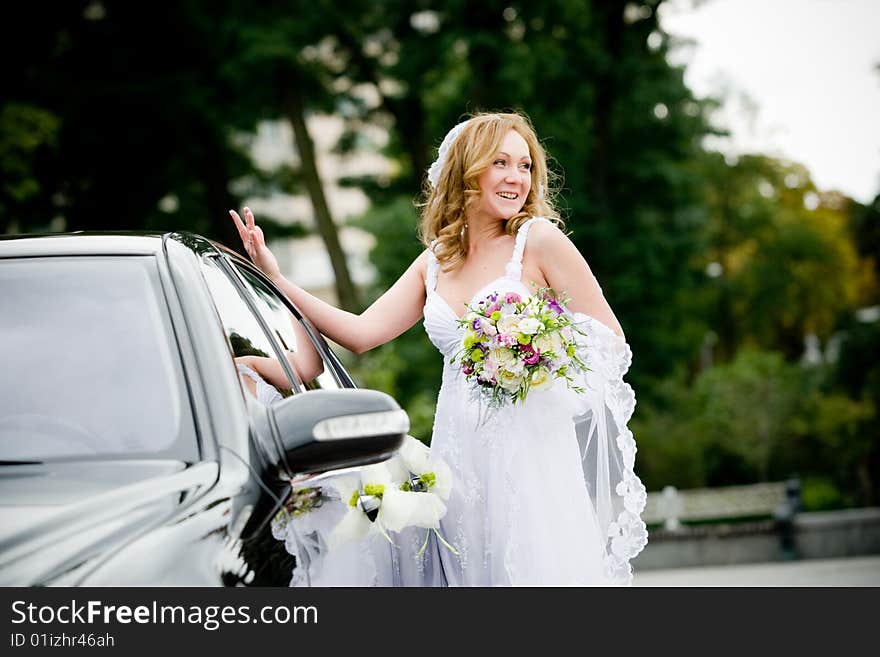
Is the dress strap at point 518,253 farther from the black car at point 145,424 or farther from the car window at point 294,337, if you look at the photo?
the black car at point 145,424

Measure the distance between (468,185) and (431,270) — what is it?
0.36m

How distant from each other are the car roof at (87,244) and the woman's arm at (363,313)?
1431mm

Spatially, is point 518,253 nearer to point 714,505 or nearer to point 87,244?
point 87,244

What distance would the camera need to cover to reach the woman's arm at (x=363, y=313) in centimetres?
454

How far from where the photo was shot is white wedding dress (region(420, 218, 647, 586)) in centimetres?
388

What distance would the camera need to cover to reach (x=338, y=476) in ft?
9.88

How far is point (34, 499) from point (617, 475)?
249 centimetres

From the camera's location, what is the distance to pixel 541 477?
3.98 meters

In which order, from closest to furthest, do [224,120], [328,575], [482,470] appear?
[328,575] < [482,470] < [224,120]

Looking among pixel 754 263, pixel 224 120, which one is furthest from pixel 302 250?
pixel 224 120

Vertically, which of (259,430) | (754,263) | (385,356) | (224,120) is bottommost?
(259,430)

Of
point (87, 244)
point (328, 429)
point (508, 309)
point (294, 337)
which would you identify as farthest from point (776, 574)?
point (328, 429)

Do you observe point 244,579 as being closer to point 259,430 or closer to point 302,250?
point 259,430

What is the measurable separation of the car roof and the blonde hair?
1.58 metres
